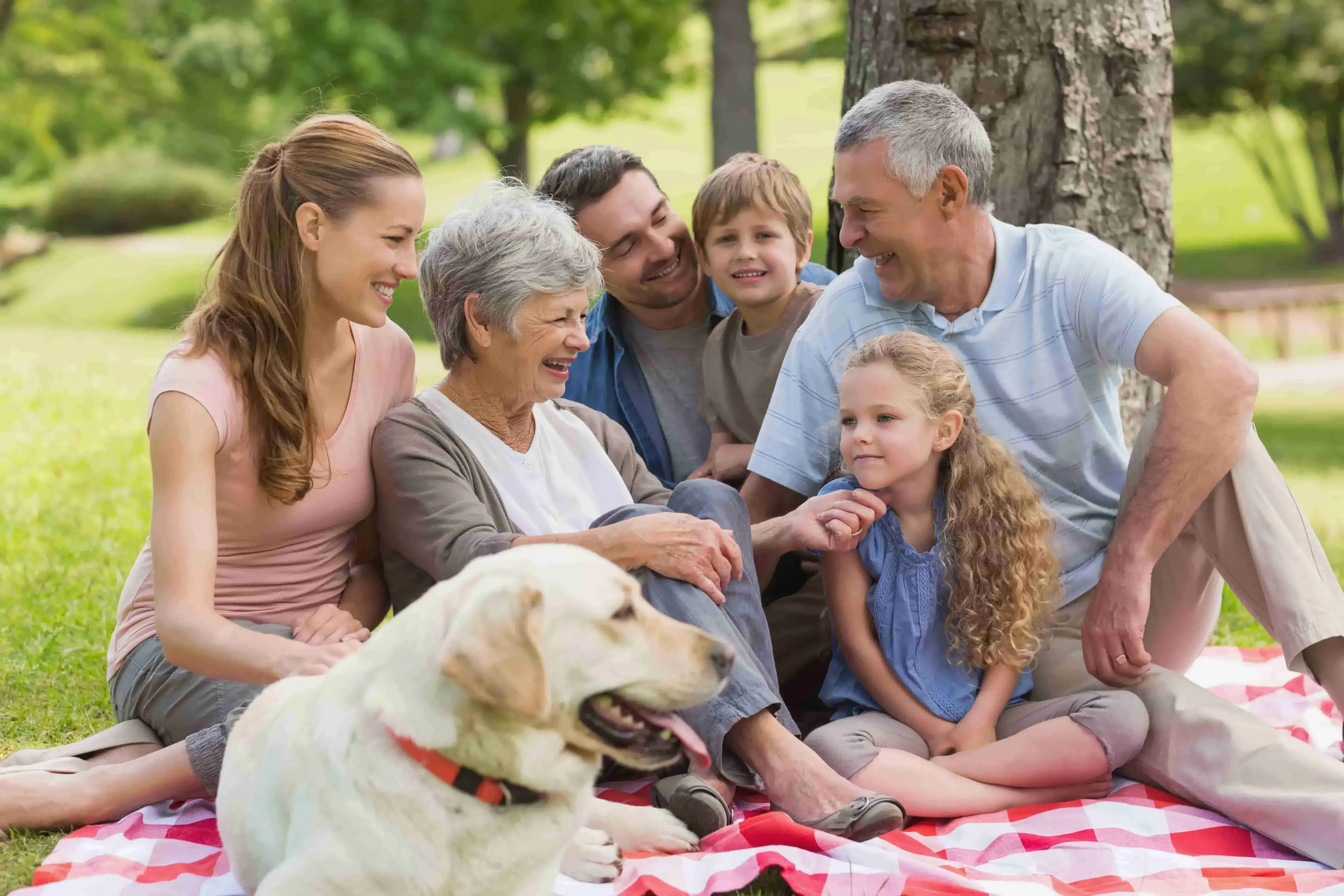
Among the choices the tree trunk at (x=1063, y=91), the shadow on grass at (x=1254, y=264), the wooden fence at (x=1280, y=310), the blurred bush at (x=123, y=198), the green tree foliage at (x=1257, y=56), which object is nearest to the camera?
the tree trunk at (x=1063, y=91)

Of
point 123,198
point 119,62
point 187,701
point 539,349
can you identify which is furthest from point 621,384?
point 123,198

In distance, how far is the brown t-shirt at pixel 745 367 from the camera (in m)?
4.17

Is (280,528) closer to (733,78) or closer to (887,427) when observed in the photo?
(887,427)

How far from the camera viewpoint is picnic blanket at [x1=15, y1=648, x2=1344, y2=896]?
9.18 feet

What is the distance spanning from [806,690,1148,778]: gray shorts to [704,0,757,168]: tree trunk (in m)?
12.6

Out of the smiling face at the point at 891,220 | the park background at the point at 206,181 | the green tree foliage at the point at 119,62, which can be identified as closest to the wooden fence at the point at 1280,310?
the park background at the point at 206,181

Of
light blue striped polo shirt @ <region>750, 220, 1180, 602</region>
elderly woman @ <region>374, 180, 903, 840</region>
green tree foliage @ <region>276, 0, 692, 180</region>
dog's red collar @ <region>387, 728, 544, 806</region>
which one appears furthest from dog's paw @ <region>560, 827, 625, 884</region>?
green tree foliage @ <region>276, 0, 692, 180</region>

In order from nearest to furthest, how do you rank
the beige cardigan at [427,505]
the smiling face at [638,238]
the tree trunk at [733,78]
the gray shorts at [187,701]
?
the gray shorts at [187,701]
the beige cardigan at [427,505]
the smiling face at [638,238]
the tree trunk at [733,78]

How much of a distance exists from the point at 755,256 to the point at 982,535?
123cm

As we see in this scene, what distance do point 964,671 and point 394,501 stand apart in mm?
1581

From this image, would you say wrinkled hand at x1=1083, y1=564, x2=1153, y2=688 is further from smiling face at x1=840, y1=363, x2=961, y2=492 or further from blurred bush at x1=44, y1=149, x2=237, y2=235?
blurred bush at x1=44, y1=149, x2=237, y2=235

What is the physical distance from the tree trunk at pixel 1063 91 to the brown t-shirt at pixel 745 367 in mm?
982

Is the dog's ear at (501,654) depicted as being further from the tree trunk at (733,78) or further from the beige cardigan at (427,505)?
the tree trunk at (733,78)

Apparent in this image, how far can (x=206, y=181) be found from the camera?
27.6 metres
